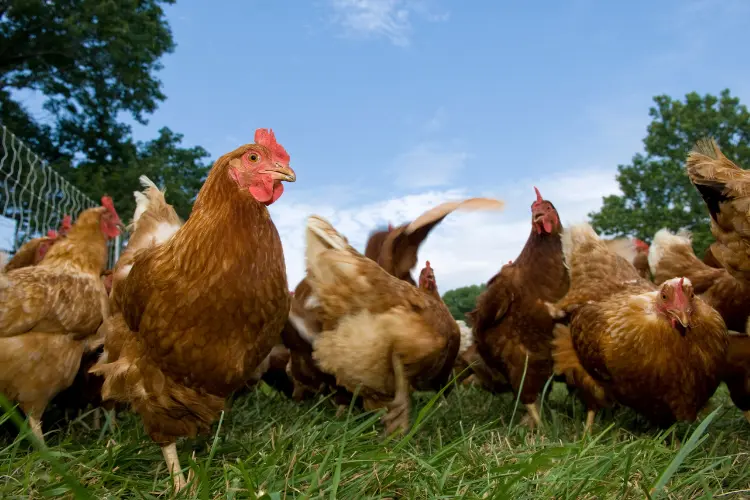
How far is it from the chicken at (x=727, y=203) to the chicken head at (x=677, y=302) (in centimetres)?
42

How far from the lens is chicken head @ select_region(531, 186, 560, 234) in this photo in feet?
11.7

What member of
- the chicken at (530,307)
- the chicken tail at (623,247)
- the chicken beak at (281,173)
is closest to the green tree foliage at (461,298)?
the chicken tail at (623,247)

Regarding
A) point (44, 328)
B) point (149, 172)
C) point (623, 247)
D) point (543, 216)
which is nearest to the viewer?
point (44, 328)

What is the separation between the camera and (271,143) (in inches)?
88.8

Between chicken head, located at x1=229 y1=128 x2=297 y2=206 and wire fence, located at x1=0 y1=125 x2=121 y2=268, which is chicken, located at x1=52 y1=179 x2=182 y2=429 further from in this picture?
wire fence, located at x1=0 y1=125 x2=121 y2=268

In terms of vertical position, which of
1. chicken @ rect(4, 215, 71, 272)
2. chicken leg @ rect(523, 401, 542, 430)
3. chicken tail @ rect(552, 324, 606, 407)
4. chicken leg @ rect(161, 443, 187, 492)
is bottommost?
chicken leg @ rect(523, 401, 542, 430)

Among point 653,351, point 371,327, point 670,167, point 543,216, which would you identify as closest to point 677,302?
point 653,351

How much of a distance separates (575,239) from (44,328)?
10.7 feet

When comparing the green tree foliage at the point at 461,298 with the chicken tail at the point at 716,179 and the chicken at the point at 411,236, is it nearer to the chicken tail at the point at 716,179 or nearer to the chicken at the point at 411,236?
the chicken at the point at 411,236

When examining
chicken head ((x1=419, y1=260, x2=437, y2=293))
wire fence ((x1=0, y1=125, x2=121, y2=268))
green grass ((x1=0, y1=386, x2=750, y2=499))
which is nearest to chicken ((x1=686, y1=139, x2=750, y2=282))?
green grass ((x1=0, y1=386, x2=750, y2=499))

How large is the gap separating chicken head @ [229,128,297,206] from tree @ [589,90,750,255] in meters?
19.1

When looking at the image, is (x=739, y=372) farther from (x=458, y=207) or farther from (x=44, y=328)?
(x=44, y=328)

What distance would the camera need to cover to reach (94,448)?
2131 mm

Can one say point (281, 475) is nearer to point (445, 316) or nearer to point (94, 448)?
point (94, 448)
